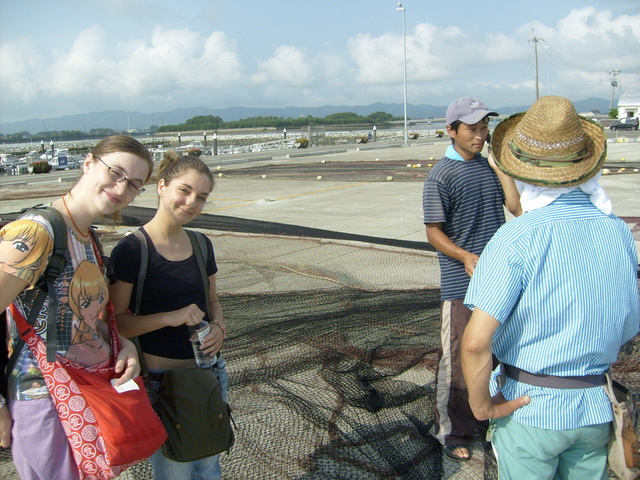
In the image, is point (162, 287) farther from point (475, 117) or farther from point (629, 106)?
point (629, 106)

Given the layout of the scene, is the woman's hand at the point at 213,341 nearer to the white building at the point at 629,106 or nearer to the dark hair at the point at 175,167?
the dark hair at the point at 175,167

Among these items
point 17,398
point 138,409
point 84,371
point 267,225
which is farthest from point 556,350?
point 267,225

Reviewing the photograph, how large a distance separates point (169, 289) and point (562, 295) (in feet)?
4.84

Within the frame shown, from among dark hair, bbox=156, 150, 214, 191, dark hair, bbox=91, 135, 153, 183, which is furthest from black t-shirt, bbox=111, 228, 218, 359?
dark hair, bbox=91, 135, 153, 183

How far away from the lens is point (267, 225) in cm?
897

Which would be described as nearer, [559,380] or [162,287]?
[559,380]

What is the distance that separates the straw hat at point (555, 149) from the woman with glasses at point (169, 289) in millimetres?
1276

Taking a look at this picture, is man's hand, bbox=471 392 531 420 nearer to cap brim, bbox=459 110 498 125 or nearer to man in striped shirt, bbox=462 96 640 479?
man in striped shirt, bbox=462 96 640 479

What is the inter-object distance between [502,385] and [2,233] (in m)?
1.66

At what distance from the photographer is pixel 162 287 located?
2314 mm

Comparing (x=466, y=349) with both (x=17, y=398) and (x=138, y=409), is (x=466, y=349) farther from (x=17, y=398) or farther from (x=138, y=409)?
(x=17, y=398)

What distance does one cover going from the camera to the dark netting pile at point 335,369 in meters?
2.90

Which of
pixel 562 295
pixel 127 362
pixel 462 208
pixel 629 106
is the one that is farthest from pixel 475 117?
pixel 629 106

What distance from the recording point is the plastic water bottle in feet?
7.43
